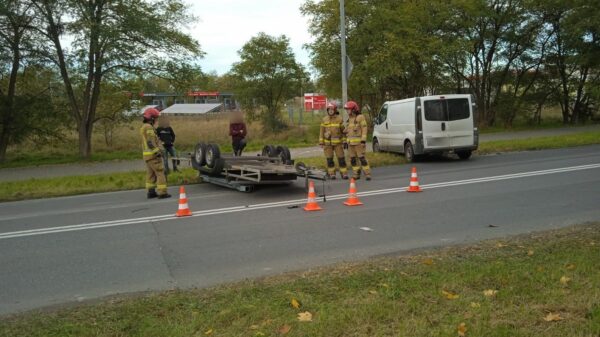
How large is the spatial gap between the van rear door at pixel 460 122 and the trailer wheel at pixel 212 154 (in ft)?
24.0

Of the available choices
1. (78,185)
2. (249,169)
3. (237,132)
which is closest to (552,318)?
(249,169)

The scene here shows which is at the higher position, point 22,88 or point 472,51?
point 472,51

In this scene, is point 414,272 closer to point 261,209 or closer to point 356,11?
point 261,209

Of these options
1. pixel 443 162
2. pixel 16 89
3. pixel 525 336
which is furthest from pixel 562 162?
pixel 16 89

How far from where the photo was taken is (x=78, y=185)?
42.3 feet

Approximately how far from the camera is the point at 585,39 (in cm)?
2952

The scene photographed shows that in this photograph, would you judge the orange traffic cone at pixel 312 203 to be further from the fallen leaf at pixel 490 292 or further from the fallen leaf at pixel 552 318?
the fallen leaf at pixel 552 318

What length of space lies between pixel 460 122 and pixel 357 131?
452cm

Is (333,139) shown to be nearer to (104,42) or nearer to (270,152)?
(270,152)

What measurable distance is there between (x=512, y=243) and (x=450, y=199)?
3.38m

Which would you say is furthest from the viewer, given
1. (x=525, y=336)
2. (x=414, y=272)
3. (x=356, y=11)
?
(x=356, y=11)

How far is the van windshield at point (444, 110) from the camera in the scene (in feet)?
49.6

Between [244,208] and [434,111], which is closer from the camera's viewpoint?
[244,208]

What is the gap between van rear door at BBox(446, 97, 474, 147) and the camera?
1519 centimetres
